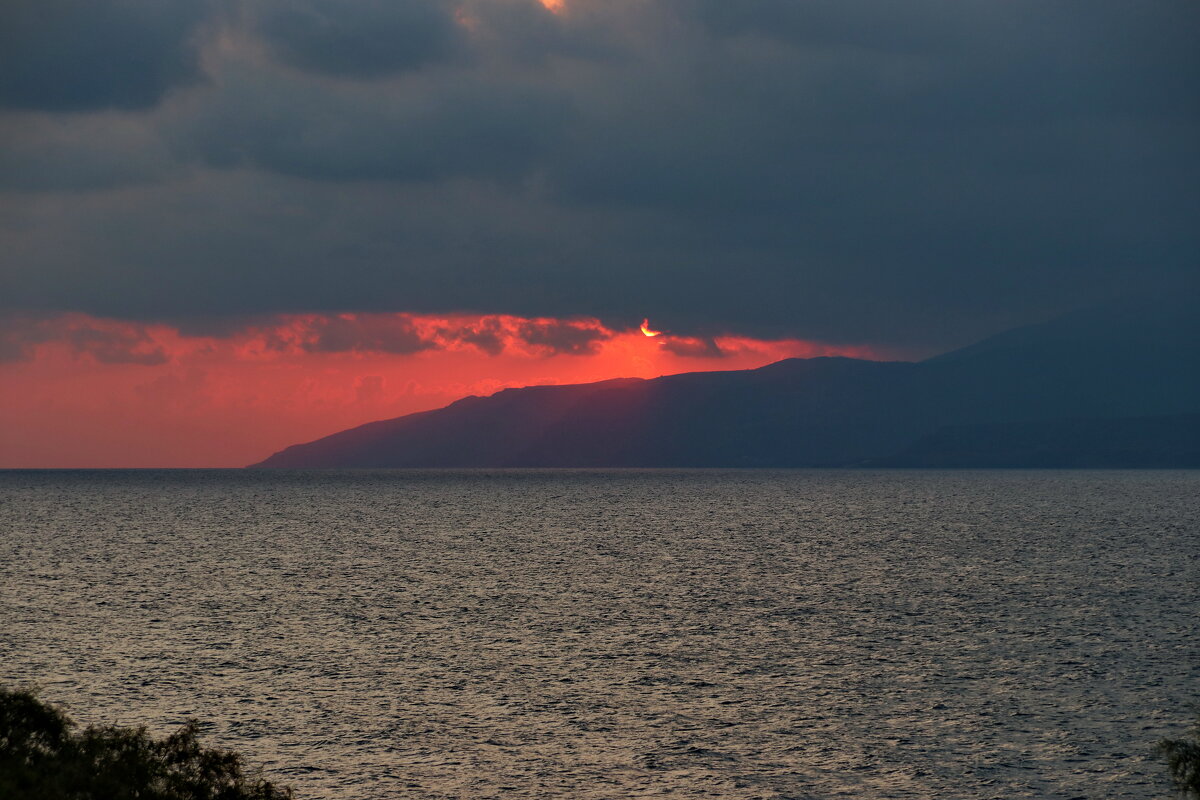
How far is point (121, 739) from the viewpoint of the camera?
76.5ft

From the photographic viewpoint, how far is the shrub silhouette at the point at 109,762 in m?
21.5

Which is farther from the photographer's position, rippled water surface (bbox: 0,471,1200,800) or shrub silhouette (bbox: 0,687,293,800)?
rippled water surface (bbox: 0,471,1200,800)

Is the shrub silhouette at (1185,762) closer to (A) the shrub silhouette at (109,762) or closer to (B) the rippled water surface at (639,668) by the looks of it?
(B) the rippled water surface at (639,668)

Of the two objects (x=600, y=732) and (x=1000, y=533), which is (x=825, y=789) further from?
(x=1000, y=533)

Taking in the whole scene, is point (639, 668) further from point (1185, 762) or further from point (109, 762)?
point (109, 762)

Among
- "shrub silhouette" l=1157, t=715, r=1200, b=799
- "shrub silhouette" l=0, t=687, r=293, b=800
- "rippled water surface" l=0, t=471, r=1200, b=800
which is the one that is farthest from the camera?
"rippled water surface" l=0, t=471, r=1200, b=800

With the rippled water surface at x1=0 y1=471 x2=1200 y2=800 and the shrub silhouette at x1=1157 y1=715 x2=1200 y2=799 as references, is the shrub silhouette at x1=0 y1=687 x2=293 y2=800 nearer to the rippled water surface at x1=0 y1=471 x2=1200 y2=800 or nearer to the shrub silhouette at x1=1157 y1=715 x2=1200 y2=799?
the rippled water surface at x1=0 y1=471 x2=1200 y2=800

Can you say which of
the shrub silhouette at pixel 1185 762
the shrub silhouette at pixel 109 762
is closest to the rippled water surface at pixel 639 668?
the shrub silhouette at pixel 1185 762

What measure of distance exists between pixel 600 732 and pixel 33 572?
75011 millimetres

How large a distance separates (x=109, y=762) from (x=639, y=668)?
2767 centimetres

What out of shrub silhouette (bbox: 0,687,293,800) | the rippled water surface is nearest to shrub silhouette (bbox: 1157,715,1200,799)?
the rippled water surface

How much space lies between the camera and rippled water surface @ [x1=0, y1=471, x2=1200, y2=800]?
31859 millimetres

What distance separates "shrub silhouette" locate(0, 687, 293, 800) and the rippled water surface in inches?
273

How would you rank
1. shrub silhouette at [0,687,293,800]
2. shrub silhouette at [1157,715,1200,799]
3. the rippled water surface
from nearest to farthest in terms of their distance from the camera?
shrub silhouette at [0,687,293,800] < shrub silhouette at [1157,715,1200,799] < the rippled water surface
